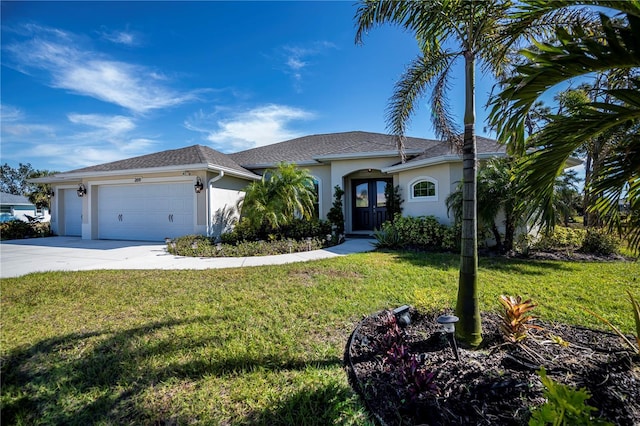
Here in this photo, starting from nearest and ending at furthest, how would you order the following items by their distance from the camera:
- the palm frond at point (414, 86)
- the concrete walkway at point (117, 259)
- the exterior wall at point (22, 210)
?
the palm frond at point (414, 86)
the concrete walkway at point (117, 259)
the exterior wall at point (22, 210)

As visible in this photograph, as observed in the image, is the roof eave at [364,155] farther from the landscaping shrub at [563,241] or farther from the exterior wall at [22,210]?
the exterior wall at [22,210]

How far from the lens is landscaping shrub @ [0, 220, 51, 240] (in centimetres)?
1367

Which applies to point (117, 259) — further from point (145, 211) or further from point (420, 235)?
point (420, 235)

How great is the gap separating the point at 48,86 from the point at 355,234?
12.7 m

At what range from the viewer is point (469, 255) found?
3.07 metres

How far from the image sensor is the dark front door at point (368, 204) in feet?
45.4

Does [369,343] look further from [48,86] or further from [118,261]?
[48,86]

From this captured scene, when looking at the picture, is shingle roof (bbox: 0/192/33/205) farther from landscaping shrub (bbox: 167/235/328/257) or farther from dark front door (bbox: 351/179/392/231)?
dark front door (bbox: 351/179/392/231)

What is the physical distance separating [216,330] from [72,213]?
53.8 ft

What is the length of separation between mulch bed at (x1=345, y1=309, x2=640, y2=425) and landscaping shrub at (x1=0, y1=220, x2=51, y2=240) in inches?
762

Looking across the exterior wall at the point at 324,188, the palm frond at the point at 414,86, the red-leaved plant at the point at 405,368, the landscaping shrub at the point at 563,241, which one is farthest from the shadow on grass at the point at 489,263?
the exterior wall at the point at 324,188

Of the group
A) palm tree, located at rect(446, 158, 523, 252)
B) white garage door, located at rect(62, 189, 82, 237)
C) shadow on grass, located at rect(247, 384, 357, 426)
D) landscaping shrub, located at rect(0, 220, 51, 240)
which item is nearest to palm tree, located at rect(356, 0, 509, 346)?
shadow on grass, located at rect(247, 384, 357, 426)

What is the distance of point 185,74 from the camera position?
9516mm

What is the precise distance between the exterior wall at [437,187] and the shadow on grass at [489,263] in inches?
82.9
